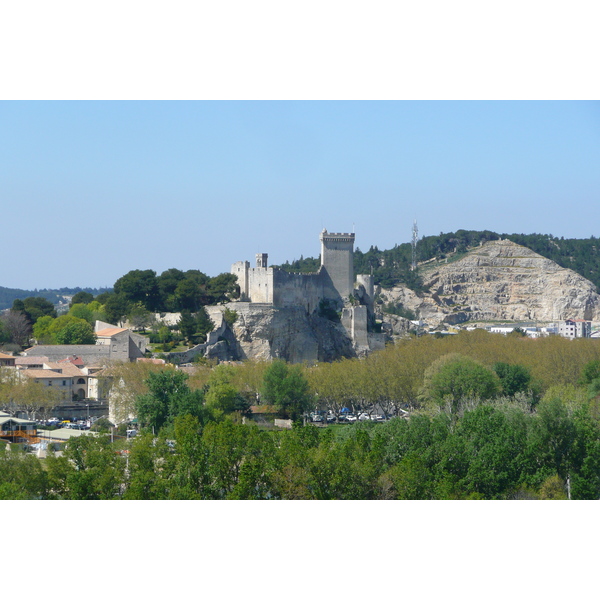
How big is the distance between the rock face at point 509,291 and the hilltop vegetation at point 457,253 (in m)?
3.44

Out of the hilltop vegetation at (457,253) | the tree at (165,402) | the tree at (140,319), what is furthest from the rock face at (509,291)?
the tree at (165,402)

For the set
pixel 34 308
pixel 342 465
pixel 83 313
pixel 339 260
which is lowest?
pixel 342 465

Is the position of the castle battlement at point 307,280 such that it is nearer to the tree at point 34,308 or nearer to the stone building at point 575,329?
the tree at point 34,308

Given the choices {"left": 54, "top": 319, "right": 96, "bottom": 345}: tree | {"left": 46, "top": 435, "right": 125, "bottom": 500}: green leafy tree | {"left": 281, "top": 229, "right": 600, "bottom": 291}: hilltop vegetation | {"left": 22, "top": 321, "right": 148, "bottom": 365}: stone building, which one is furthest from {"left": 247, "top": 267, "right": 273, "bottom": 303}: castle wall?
{"left": 281, "top": 229, "right": 600, "bottom": 291}: hilltop vegetation

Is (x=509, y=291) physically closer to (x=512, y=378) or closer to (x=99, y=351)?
(x=99, y=351)

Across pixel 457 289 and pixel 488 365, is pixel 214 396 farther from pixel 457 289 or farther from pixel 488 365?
pixel 457 289

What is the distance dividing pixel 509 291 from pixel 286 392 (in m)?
76.9

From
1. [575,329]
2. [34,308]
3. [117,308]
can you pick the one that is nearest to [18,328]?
[34,308]

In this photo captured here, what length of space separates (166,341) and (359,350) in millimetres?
14058

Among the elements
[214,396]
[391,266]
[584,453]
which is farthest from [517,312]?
[584,453]

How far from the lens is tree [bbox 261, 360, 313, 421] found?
4850 cm

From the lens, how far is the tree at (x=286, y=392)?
48500 millimetres

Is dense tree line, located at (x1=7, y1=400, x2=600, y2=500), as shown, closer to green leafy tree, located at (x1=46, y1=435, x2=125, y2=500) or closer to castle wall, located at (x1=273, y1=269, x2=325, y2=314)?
green leafy tree, located at (x1=46, y1=435, x2=125, y2=500)

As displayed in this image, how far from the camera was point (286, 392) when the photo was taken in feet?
160
